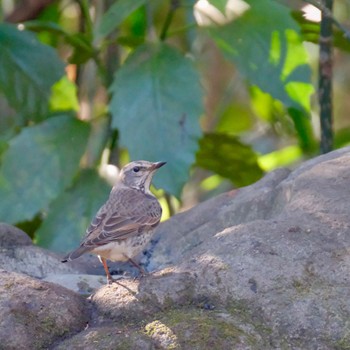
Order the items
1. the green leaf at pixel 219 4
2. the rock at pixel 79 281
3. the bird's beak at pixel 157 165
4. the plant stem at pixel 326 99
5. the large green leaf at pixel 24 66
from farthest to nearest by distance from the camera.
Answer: the large green leaf at pixel 24 66 → the plant stem at pixel 326 99 → the bird's beak at pixel 157 165 → the green leaf at pixel 219 4 → the rock at pixel 79 281

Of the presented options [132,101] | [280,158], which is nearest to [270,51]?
[132,101]

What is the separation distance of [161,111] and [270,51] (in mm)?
805

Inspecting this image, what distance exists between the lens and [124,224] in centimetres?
509

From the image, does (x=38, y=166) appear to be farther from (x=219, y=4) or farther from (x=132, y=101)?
(x=219, y=4)

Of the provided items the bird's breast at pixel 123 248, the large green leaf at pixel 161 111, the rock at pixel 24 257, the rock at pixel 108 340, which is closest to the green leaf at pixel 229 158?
the large green leaf at pixel 161 111

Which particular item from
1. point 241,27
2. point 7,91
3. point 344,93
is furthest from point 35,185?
point 344,93

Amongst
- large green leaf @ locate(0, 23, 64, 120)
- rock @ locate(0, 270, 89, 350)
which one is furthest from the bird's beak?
rock @ locate(0, 270, 89, 350)

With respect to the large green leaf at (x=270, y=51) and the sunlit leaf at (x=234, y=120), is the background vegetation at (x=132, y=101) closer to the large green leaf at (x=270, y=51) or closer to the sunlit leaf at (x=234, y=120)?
the large green leaf at (x=270, y=51)

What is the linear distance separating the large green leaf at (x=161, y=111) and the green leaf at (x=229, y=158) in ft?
3.07

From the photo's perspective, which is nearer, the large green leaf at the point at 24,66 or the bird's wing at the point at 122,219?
the bird's wing at the point at 122,219

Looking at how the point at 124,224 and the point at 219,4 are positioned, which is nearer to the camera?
the point at 124,224

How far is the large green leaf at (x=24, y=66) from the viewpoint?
6.45m

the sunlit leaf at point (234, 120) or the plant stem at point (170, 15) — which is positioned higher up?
the plant stem at point (170, 15)

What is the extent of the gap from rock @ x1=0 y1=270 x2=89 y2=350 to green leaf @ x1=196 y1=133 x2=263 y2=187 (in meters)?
3.19
